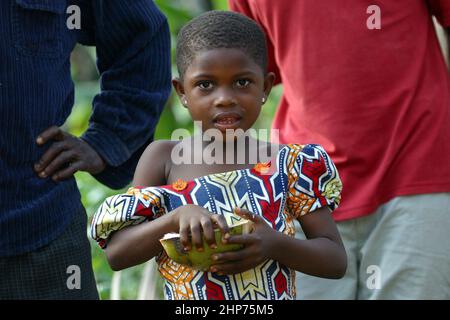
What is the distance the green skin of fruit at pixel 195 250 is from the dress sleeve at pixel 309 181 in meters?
0.30

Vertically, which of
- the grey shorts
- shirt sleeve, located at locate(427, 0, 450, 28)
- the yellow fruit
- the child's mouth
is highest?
shirt sleeve, located at locate(427, 0, 450, 28)

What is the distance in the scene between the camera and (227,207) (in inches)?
86.9

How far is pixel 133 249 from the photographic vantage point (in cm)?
220

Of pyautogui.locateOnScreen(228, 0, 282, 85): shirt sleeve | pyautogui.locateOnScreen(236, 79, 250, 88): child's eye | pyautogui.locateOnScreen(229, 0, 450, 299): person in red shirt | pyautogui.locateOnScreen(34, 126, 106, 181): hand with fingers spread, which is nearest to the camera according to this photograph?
pyautogui.locateOnScreen(236, 79, 250, 88): child's eye

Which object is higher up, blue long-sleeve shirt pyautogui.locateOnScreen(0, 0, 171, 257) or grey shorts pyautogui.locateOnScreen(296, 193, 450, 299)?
blue long-sleeve shirt pyautogui.locateOnScreen(0, 0, 171, 257)

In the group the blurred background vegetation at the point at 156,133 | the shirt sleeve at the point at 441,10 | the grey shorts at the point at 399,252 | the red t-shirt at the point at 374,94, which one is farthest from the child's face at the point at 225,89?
the blurred background vegetation at the point at 156,133

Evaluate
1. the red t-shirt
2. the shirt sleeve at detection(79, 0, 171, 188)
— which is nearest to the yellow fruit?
the shirt sleeve at detection(79, 0, 171, 188)

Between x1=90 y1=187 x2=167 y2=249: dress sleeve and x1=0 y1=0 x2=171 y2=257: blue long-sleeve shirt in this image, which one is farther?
x1=0 y1=0 x2=171 y2=257: blue long-sleeve shirt

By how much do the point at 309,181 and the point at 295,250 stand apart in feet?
0.69

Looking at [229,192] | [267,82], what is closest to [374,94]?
[267,82]

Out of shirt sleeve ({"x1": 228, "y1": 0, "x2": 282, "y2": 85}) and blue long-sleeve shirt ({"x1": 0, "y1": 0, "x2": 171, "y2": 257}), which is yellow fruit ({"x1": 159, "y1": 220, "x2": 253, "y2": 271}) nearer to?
blue long-sleeve shirt ({"x1": 0, "y1": 0, "x2": 171, "y2": 257})

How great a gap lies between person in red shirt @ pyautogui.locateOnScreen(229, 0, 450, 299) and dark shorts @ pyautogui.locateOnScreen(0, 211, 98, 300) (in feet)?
2.93

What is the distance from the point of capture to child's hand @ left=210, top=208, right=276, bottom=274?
2.06m
